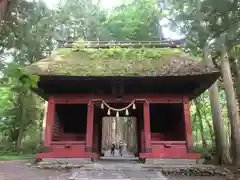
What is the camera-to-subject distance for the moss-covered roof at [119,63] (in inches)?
361

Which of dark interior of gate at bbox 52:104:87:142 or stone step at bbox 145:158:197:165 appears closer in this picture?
stone step at bbox 145:158:197:165

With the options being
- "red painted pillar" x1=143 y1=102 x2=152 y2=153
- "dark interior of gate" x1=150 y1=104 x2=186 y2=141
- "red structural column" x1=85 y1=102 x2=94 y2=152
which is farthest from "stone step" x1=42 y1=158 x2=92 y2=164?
"dark interior of gate" x1=150 y1=104 x2=186 y2=141

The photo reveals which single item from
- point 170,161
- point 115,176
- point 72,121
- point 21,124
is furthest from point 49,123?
point 21,124

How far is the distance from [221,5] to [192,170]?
18.2 ft

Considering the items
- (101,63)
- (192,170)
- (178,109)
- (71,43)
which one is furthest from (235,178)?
(71,43)

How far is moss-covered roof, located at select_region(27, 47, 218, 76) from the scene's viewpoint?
361 inches

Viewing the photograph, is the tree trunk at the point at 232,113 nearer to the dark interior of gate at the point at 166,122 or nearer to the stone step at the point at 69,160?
the dark interior of gate at the point at 166,122

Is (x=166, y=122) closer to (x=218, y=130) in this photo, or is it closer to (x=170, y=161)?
(x=218, y=130)

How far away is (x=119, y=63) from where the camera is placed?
10.4 metres

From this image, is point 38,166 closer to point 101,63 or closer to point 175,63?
point 101,63

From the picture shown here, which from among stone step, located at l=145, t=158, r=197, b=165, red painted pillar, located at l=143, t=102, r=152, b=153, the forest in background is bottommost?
stone step, located at l=145, t=158, r=197, b=165

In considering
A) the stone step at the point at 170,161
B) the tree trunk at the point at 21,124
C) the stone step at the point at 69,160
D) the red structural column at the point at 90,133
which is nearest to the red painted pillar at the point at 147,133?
the stone step at the point at 170,161

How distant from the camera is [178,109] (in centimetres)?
1102

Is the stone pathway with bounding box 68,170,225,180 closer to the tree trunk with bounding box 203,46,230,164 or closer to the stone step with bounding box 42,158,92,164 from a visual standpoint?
the stone step with bounding box 42,158,92,164
